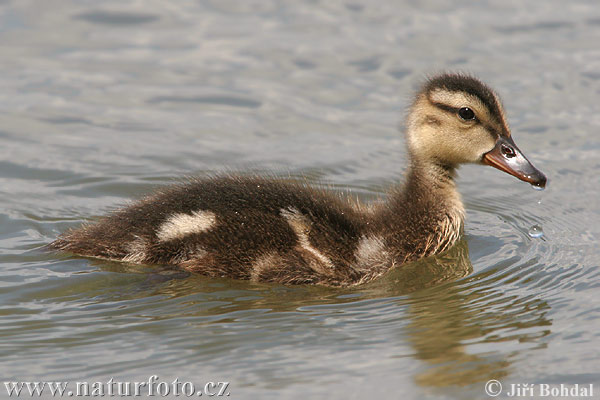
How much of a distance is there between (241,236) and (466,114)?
1.52 m

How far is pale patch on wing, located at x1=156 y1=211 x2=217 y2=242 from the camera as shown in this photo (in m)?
5.30

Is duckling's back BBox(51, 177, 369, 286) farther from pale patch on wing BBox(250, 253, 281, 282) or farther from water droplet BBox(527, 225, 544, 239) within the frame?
water droplet BBox(527, 225, 544, 239)

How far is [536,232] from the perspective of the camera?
646 cm

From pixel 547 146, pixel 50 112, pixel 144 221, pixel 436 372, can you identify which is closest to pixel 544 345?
pixel 436 372

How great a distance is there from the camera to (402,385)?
4.46 meters

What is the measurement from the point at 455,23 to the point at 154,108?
9.64 ft

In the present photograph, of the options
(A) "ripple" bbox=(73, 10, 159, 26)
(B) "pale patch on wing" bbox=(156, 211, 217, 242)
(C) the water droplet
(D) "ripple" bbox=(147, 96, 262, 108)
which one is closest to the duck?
(B) "pale patch on wing" bbox=(156, 211, 217, 242)

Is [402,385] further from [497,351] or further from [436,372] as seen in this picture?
[497,351]

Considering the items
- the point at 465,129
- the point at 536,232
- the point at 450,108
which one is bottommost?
the point at 536,232

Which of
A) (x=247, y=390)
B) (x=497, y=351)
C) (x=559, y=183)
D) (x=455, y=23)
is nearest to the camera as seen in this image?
(x=247, y=390)

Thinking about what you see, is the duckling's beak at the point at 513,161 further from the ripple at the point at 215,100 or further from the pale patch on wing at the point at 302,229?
the ripple at the point at 215,100

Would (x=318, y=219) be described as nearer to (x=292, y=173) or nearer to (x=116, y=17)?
(x=292, y=173)

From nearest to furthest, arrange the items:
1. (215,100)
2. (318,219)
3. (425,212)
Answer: (318,219)
(425,212)
(215,100)

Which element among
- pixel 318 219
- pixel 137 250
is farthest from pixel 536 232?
pixel 137 250
